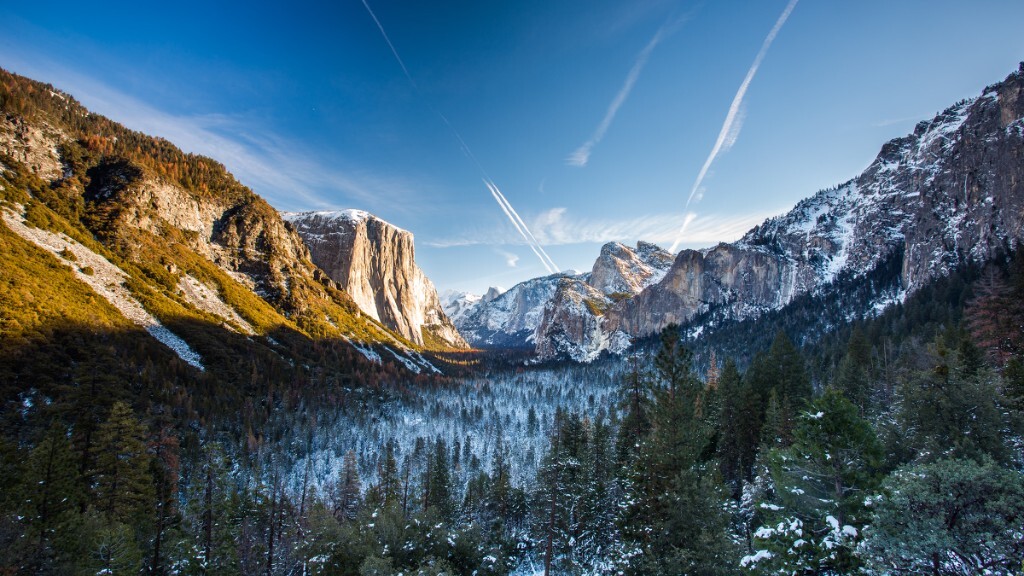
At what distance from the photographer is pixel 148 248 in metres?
102

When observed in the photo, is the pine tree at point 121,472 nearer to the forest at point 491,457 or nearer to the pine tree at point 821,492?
the forest at point 491,457

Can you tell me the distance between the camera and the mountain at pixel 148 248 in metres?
75.4

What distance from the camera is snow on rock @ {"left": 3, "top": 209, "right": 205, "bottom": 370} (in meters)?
76.5

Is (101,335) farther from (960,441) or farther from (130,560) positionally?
(960,441)

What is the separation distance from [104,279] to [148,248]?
74.6 feet

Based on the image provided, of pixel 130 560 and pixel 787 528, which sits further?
pixel 130 560

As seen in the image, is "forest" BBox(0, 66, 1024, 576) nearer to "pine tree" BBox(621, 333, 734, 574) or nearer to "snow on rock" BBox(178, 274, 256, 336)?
"pine tree" BBox(621, 333, 734, 574)

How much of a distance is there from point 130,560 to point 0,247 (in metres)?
86.6

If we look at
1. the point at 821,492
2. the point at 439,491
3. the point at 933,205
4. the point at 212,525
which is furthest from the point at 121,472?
the point at 933,205

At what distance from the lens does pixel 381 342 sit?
174m

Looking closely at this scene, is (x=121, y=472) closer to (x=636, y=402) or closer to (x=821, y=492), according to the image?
(x=636, y=402)

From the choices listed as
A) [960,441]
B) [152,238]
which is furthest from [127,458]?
[152,238]

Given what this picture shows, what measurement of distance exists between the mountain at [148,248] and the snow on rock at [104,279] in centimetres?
29

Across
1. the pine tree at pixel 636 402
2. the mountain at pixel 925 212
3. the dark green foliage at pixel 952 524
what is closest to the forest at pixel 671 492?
the dark green foliage at pixel 952 524
